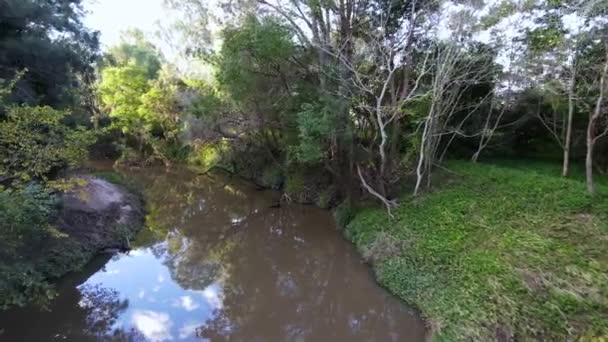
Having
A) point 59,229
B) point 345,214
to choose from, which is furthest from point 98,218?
point 345,214

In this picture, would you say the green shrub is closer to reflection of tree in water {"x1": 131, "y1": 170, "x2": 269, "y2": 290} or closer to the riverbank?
reflection of tree in water {"x1": 131, "y1": 170, "x2": 269, "y2": 290}

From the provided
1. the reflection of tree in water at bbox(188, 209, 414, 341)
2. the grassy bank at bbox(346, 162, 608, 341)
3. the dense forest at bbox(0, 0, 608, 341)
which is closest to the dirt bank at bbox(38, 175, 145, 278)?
the dense forest at bbox(0, 0, 608, 341)

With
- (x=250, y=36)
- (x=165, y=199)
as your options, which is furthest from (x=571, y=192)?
(x=165, y=199)

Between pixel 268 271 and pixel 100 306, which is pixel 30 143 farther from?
→ pixel 268 271

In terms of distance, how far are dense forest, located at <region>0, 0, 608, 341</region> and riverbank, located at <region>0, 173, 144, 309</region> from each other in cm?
5

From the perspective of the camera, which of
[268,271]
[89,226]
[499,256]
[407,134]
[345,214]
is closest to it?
[499,256]

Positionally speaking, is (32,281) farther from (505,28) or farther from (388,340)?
(505,28)

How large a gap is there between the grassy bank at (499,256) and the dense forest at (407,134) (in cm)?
3

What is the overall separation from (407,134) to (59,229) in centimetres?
932

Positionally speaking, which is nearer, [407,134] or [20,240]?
[20,240]

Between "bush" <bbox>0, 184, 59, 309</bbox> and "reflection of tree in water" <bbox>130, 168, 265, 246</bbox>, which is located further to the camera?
"reflection of tree in water" <bbox>130, 168, 265, 246</bbox>

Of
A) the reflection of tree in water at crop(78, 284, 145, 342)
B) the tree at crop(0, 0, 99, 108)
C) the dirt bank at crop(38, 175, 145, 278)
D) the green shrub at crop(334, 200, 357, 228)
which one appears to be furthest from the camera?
the green shrub at crop(334, 200, 357, 228)

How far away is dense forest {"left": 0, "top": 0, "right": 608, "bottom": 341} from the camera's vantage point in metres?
5.51

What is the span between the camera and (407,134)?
36.2 ft
